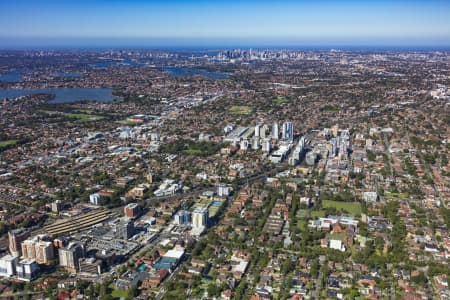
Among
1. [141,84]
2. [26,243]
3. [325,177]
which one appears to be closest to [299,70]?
[141,84]

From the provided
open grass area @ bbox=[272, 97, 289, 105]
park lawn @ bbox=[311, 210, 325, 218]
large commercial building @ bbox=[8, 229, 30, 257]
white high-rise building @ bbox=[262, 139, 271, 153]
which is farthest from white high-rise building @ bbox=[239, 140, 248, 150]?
open grass area @ bbox=[272, 97, 289, 105]

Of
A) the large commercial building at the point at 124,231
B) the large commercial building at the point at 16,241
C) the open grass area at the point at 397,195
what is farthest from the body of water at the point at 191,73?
the large commercial building at the point at 16,241

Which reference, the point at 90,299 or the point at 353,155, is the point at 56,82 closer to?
the point at 353,155

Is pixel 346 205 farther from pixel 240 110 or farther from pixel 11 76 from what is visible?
pixel 11 76

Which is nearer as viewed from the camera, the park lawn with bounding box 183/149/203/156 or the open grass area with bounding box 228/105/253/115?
the park lawn with bounding box 183/149/203/156

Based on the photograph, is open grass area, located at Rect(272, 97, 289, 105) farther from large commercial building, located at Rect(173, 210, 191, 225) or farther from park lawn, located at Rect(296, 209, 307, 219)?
large commercial building, located at Rect(173, 210, 191, 225)

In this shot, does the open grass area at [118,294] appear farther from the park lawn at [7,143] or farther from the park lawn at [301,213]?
the park lawn at [7,143]
